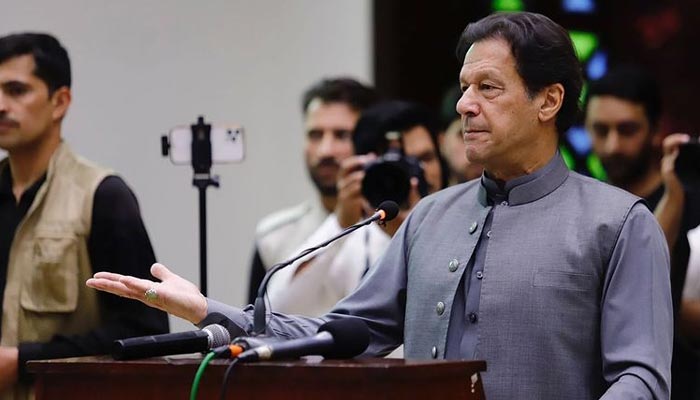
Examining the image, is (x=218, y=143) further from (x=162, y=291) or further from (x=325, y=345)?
(x=325, y=345)

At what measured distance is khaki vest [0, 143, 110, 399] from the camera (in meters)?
3.24

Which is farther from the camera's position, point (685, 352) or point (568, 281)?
point (685, 352)

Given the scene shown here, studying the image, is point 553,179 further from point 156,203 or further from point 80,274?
point 156,203

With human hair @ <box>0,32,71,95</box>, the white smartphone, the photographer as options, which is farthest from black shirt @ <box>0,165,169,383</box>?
the photographer

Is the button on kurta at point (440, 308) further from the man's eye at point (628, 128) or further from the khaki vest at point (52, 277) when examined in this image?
the man's eye at point (628, 128)

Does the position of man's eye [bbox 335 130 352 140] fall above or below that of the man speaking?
above

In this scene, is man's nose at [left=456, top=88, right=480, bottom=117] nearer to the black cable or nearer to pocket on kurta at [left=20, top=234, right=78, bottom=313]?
the black cable

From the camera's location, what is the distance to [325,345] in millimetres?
1991

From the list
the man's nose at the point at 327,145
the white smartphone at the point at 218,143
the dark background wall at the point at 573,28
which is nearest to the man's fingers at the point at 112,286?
the white smartphone at the point at 218,143

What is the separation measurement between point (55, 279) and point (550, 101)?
1335mm

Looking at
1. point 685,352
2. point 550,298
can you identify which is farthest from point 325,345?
point 685,352

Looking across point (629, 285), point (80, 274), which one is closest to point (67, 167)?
point (80, 274)

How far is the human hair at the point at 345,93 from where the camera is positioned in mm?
4312

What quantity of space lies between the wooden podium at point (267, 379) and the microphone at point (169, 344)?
24 millimetres
